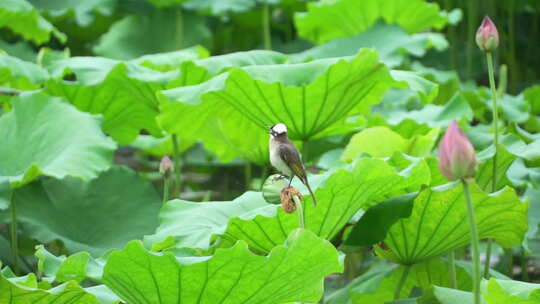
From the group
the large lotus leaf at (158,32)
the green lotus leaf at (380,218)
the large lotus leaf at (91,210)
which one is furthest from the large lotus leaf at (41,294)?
the large lotus leaf at (158,32)

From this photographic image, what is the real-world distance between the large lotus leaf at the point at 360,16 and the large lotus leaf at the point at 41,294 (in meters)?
2.03

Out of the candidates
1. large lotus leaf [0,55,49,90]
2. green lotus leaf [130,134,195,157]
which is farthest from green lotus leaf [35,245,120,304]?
green lotus leaf [130,134,195,157]

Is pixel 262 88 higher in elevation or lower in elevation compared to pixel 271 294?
higher

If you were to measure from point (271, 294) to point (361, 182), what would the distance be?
29 centimetres

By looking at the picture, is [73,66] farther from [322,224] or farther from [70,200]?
[322,224]

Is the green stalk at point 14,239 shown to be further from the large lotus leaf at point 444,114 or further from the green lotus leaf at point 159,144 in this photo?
the large lotus leaf at point 444,114

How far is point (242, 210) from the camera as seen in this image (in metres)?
1.86

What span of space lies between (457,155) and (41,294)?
0.67 metres

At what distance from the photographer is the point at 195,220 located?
1.79 meters

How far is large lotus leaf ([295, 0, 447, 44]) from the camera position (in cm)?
344

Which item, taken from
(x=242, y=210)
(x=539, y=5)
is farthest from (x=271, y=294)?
(x=539, y=5)

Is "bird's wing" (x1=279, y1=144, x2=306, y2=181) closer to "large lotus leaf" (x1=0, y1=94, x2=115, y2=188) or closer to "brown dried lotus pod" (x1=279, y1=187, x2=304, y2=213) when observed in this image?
"brown dried lotus pod" (x1=279, y1=187, x2=304, y2=213)

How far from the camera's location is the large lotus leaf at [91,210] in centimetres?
238

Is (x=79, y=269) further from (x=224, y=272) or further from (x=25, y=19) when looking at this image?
(x=25, y=19)
